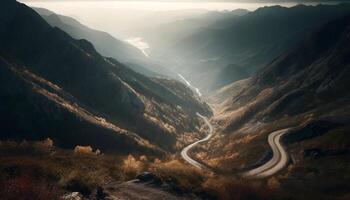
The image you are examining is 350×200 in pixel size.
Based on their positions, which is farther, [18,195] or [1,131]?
[1,131]

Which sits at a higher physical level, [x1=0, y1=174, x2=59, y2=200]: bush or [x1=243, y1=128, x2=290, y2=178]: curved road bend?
[x1=243, y1=128, x2=290, y2=178]: curved road bend

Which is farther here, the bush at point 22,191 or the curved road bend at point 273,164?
the curved road bend at point 273,164

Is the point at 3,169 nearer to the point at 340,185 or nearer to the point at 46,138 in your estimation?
the point at 340,185

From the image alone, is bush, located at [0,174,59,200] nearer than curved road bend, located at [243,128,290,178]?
Yes

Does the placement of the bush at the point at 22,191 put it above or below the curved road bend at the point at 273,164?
below

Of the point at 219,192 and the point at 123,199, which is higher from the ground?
the point at 219,192

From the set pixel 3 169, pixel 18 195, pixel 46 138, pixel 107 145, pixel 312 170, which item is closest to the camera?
pixel 18 195

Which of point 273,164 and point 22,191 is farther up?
point 273,164

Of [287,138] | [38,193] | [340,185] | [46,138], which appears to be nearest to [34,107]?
[46,138]

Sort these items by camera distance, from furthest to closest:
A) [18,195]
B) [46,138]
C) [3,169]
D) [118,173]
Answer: [46,138] → [118,173] → [3,169] → [18,195]

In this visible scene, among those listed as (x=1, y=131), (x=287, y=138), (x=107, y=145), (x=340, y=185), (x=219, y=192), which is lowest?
(x=1, y=131)

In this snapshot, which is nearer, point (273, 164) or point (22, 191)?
point (22, 191)
